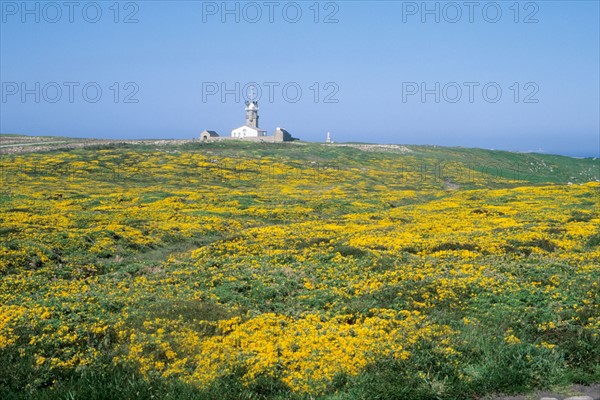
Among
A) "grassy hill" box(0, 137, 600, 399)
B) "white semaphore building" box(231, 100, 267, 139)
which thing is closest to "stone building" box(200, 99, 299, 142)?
"white semaphore building" box(231, 100, 267, 139)

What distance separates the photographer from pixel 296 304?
14.8 m

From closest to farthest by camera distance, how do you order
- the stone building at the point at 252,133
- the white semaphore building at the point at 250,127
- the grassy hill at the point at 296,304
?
the grassy hill at the point at 296,304 < the stone building at the point at 252,133 < the white semaphore building at the point at 250,127

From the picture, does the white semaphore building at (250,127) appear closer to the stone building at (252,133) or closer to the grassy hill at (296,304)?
the stone building at (252,133)

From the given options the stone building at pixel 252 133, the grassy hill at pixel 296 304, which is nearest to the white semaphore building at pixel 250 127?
the stone building at pixel 252 133

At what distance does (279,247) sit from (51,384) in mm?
14260

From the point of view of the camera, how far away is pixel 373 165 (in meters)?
103

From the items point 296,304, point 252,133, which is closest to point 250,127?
point 252,133

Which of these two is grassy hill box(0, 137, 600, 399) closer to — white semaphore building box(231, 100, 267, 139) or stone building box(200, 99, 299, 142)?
stone building box(200, 99, 299, 142)

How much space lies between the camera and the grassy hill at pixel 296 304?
9.81 metres

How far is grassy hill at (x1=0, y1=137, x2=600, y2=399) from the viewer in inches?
386

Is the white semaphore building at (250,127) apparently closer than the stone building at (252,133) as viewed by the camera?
No

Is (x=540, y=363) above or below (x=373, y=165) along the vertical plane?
below

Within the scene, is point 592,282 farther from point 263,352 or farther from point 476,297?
point 263,352

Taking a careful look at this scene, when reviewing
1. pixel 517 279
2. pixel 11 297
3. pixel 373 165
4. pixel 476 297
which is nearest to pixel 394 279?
pixel 476 297
